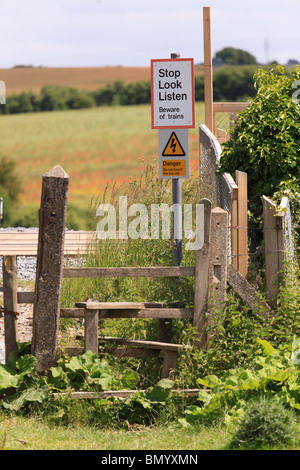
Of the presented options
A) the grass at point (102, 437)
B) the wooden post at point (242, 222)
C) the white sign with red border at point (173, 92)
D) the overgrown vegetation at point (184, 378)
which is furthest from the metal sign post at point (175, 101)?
the grass at point (102, 437)

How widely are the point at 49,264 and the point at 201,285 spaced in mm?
1309

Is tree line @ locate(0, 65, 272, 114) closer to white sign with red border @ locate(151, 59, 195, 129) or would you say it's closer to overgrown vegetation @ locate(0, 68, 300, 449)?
white sign with red border @ locate(151, 59, 195, 129)

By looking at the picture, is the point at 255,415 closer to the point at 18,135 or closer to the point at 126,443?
the point at 126,443

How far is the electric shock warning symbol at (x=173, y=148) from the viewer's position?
6.65m

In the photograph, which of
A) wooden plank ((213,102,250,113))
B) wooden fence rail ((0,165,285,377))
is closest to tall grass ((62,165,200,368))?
wooden fence rail ((0,165,285,377))

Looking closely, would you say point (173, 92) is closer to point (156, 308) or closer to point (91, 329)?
point (156, 308)

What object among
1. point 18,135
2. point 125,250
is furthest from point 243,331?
point 18,135

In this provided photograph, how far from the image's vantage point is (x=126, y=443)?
4664 mm

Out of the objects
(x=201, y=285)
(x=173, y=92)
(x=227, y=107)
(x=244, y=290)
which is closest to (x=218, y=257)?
(x=201, y=285)

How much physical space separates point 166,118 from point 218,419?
3092 millimetres

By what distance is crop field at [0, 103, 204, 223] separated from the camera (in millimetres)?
38875

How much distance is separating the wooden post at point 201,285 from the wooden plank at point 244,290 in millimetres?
336

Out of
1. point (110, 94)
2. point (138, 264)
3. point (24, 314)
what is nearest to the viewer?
point (138, 264)

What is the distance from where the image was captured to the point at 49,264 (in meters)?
5.34
